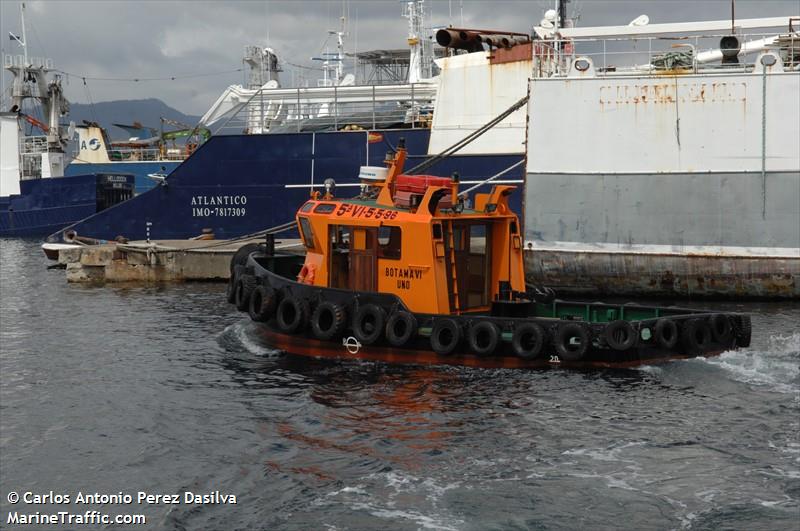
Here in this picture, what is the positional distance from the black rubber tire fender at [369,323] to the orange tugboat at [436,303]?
0.02m

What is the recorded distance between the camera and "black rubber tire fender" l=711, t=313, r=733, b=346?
1395 centimetres

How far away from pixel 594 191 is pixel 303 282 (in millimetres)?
7921

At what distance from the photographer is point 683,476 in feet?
32.4

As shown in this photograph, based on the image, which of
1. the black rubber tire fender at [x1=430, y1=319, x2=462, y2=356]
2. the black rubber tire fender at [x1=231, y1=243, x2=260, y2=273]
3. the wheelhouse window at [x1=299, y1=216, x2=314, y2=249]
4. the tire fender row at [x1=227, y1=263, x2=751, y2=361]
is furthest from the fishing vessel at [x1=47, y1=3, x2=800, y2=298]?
the black rubber tire fender at [x1=430, y1=319, x2=462, y2=356]

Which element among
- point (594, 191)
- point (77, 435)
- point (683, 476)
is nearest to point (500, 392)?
point (683, 476)

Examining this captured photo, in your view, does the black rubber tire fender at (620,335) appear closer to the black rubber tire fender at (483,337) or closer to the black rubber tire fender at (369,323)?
the black rubber tire fender at (483,337)

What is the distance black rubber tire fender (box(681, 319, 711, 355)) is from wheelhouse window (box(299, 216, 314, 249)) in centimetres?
615

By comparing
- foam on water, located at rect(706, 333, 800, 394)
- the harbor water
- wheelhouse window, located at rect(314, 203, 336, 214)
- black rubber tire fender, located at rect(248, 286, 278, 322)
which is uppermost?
wheelhouse window, located at rect(314, 203, 336, 214)

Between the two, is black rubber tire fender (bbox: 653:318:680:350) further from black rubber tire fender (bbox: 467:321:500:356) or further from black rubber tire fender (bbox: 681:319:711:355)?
black rubber tire fender (bbox: 467:321:500:356)

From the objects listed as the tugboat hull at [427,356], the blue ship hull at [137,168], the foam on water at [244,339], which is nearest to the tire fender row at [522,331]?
the tugboat hull at [427,356]

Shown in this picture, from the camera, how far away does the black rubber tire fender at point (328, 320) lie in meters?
14.7

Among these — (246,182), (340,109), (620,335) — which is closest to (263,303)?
(620,335)

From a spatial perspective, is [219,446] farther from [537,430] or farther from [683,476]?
[683,476]

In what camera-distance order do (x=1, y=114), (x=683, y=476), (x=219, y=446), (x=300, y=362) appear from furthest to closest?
(x=1, y=114) < (x=300, y=362) < (x=219, y=446) < (x=683, y=476)
